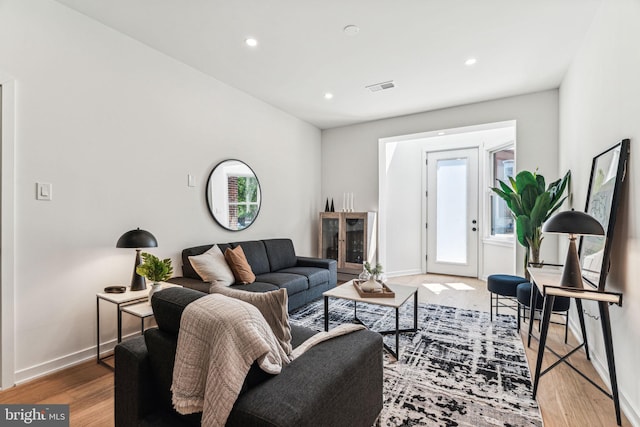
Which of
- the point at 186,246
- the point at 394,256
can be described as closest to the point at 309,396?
the point at 186,246

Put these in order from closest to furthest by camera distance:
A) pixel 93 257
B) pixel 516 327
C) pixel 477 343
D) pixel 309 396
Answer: pixel 309 396, pixel 93 257, pixel 477 343, pixel 516 327

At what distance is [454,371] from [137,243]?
8.68ft

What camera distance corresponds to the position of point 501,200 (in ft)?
17.3

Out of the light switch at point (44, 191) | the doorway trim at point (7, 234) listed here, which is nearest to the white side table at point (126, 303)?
the doorway trim at point (7, 234)

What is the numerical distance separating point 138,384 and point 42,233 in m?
1.70

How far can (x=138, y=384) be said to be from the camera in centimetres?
127

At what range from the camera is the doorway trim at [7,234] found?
2.05m

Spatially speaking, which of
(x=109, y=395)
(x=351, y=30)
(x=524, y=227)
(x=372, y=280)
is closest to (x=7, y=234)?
(x=109, y=395)

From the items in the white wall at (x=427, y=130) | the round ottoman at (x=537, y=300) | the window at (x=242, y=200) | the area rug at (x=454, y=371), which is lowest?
the area rug at (x=454, y=371)

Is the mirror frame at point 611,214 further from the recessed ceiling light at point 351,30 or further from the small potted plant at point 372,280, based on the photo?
the recessed ceiling light at point 351,30

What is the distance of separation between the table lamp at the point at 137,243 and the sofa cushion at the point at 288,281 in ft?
4.02

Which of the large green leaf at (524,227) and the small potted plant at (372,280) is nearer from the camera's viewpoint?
the small potted plant at (372,280)

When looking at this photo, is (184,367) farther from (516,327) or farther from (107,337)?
Answer: (516,327)

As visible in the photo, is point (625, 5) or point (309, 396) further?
point (625, 5)
